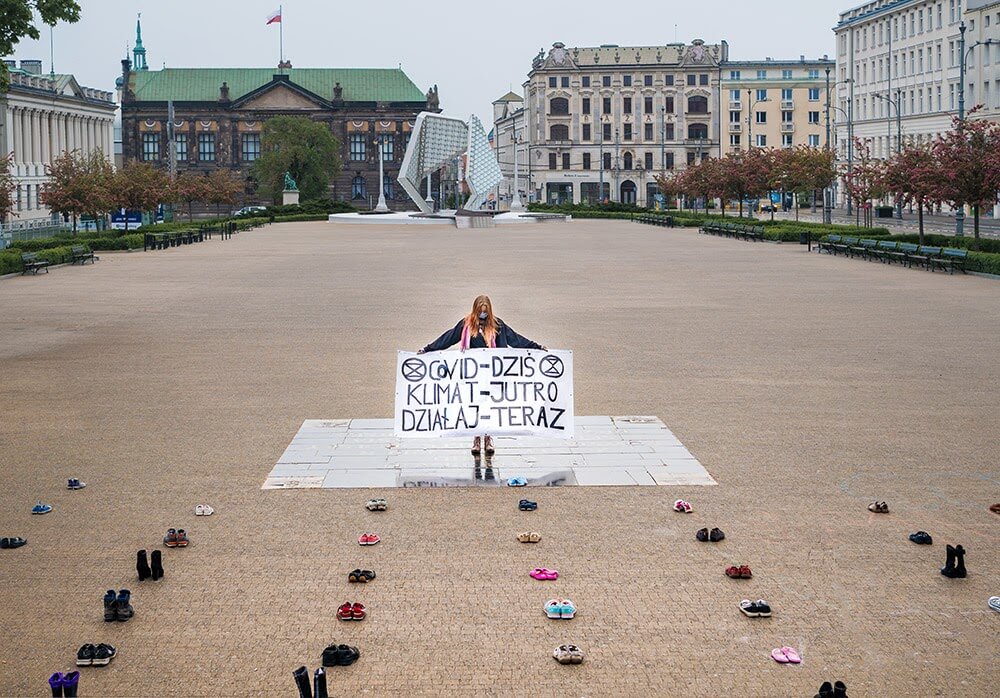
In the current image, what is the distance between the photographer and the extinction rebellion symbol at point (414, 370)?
1458 cm

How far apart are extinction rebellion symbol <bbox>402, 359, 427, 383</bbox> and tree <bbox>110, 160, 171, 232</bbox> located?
55430mm

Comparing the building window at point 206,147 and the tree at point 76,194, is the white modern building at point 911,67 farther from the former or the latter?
the building window at point 206,147

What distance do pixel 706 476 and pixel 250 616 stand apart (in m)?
5.69

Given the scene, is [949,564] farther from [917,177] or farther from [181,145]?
[181,145]

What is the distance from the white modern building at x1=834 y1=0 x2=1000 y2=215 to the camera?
299 ft

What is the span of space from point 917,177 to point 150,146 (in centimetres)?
12798

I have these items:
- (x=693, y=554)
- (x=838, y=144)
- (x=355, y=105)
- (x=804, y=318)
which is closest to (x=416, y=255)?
(x=804, y=318)

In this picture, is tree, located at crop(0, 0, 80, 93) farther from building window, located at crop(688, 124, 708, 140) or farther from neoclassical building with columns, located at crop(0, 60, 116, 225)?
building window, located at crop(688, 124, 708, 140)

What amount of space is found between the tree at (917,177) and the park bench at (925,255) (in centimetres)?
219

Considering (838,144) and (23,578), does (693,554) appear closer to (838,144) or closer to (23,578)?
(23,578)

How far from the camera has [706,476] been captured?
46.7 ft

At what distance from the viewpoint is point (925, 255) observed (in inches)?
1804

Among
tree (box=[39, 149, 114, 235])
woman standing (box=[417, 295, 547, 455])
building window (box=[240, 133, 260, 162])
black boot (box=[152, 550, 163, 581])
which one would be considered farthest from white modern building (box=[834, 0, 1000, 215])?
black boot (box=[152, 550, 163, 581])

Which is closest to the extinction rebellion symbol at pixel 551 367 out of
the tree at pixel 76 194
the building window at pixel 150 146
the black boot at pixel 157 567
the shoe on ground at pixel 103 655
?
the black boot at pixel 157 567
